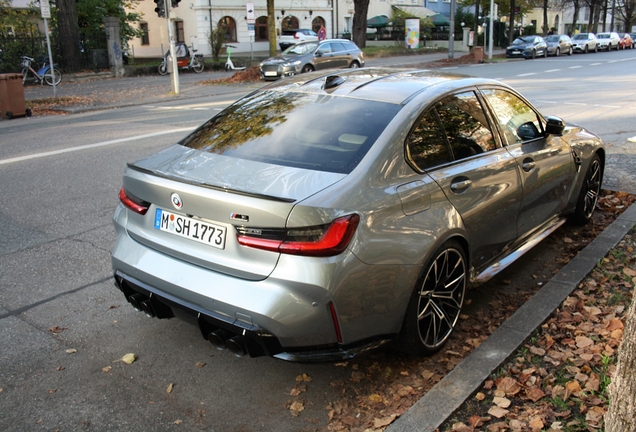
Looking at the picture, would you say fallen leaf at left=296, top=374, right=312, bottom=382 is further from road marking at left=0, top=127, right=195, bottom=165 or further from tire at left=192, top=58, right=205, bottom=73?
tire at left=192, top=58, right=205, bottom=73

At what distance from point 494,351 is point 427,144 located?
51.5 inches

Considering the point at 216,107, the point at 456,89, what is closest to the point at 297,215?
the point at 456,89

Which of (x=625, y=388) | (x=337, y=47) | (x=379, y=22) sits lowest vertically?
(x=625, y=388)

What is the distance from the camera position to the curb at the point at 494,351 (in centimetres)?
308

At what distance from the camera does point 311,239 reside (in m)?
2.98

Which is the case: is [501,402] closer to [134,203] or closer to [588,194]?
[134,203]

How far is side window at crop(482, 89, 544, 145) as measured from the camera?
15.2 ft

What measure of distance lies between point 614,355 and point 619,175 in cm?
502

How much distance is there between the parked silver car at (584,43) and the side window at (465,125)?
163 feet

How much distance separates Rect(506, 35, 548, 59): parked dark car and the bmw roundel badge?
4180 centimetres

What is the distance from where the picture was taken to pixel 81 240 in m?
5.84

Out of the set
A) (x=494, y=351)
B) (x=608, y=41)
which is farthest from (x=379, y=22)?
(x=494, y=351)

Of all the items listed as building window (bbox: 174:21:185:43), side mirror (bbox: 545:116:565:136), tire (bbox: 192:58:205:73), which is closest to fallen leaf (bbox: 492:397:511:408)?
side mirror (bbox: 545:116:565:136)

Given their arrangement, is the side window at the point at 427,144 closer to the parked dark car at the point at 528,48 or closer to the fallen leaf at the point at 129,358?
the fallen leaf at the point at 129,358
